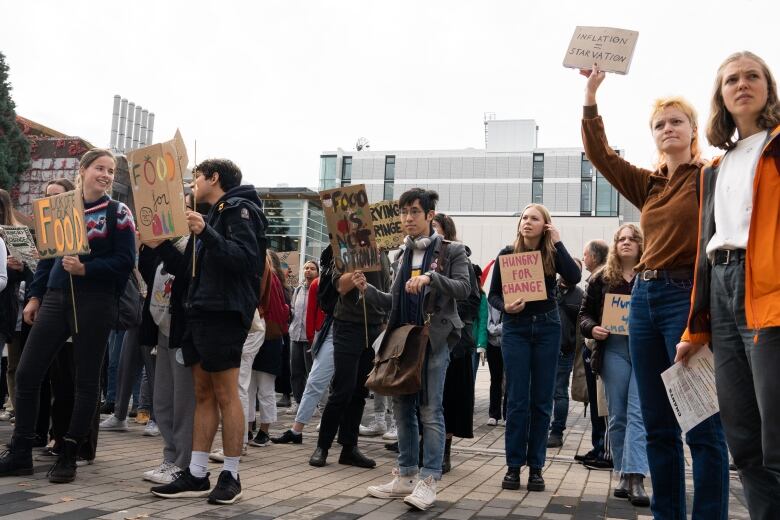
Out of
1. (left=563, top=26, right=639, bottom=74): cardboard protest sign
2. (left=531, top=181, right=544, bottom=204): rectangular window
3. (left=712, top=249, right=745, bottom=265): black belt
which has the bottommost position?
(left=712, top=249, right=745, bottom=265): black belt

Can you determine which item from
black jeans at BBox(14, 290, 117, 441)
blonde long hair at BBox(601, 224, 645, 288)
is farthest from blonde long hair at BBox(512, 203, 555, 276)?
black jeans at BBox(14, 290, 117, 441)

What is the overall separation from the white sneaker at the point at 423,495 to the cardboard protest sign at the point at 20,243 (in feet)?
13.0

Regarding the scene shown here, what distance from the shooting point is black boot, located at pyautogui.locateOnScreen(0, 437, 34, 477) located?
5.09 m

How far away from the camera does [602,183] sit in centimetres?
7144

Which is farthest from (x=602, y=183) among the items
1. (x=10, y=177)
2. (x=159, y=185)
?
(x=159, y=185)

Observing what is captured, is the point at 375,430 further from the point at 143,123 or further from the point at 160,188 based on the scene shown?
the point at 143,123

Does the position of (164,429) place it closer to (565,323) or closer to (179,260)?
(179,260)

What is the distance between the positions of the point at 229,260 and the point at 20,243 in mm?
2882

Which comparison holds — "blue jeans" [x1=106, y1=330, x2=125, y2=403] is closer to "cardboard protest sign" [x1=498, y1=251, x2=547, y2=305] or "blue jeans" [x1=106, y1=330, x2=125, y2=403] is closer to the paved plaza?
the paved plaza

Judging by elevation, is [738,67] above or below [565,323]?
above

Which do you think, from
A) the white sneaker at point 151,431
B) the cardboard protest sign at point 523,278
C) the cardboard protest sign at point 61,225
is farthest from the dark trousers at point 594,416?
the cardboard protest sign at point 61,225

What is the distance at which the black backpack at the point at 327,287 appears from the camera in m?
6.69

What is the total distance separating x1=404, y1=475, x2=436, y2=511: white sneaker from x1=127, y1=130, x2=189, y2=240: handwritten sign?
2168mm

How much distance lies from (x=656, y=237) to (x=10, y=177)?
37.9m
